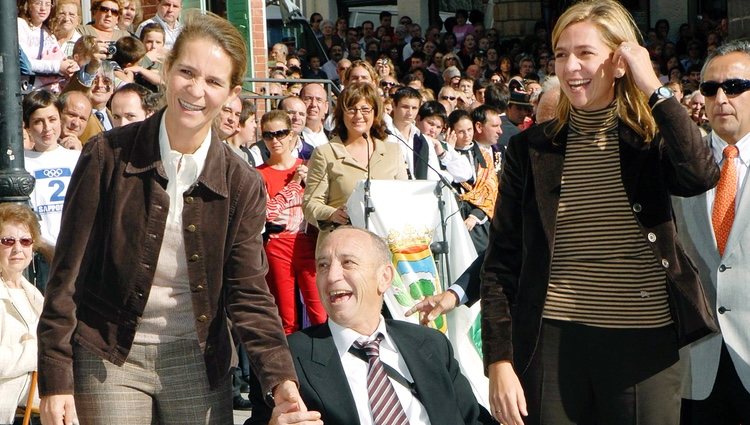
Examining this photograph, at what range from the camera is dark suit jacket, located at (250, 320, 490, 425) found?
13.1 feet

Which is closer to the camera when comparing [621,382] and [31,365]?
[621,382]

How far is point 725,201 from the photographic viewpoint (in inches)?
174

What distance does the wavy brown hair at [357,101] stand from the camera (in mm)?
7988

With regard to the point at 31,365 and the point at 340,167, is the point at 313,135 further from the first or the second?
the point at 31,365

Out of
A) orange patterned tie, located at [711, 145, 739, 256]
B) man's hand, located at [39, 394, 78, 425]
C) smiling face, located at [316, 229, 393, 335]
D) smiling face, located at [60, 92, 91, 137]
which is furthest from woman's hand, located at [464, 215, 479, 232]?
man's hand, located at [39, 394, 78, 425]

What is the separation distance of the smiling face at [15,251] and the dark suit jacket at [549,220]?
2.96m

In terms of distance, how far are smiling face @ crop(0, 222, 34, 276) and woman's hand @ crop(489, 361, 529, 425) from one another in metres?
3.06

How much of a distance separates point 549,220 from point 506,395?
0.54 m

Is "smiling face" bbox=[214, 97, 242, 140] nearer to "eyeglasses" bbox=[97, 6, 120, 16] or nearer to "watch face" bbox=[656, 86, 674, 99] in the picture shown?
"eyeglasses" bbox=[97, 6, 120, 16]

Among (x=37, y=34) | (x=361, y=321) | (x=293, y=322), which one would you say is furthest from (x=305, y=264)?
(x=361, y=321)

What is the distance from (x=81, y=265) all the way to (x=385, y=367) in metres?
1.15

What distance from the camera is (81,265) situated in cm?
358

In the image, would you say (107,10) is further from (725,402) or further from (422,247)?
(725,402)

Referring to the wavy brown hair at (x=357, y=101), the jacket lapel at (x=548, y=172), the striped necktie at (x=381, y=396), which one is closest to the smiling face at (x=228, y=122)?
the wavy brown hair at (x=357, y=101)
